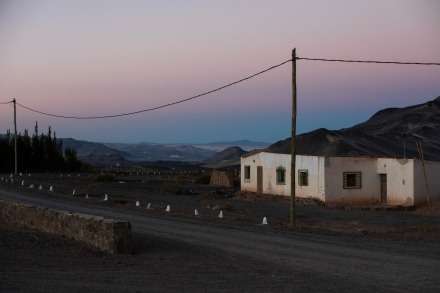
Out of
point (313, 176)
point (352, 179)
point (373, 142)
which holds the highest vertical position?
point (373, 142)

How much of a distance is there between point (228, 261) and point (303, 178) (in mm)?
26223

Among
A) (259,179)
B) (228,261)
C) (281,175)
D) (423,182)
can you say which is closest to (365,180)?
(423,182)

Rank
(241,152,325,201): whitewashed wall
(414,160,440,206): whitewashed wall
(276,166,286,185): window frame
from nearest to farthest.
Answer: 1. (414,160,440,206): whitewashed wall
2. (241,152,325,201): whitewashed wall
3. (276,166,286,185): window frame

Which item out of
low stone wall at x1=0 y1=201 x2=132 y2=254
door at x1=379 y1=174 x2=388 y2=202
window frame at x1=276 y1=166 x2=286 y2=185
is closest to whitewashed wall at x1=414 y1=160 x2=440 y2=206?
door at x1=379 y1=174 x2=388 y2=202

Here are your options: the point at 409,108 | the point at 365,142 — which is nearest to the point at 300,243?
the point at 365,142

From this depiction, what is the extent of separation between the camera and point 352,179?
38.2 meters

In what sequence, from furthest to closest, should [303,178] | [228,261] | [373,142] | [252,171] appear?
[373,142] → [252,171] → [303,178] → [228,261]

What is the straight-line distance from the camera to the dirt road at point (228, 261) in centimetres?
1121

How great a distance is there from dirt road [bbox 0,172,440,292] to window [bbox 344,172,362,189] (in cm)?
1567

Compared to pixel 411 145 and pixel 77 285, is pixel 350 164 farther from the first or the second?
pixel 77 285

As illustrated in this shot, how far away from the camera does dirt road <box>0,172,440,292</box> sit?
1121 cm

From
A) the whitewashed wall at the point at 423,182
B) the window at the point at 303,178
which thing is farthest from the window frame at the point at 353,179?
the whitewashed wall at the point at 423,182

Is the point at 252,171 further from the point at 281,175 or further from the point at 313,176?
the point at 313,176

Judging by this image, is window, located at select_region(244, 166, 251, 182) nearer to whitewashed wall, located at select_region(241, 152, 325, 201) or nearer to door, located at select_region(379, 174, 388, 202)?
whitewashed wall, located at select_region(241, 152, 325, 201)
